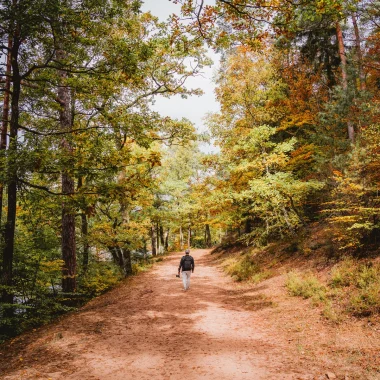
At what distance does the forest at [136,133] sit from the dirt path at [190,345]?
1.33m

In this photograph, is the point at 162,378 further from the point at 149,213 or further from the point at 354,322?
the point at 149,213

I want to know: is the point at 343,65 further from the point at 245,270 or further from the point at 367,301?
the point at 367,301

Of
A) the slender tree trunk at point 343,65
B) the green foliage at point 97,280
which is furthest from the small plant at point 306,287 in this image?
the slender tree trunk at point 343,65

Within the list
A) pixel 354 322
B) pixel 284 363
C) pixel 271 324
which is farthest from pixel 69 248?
pixel 354 322

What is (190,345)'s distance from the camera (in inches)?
242

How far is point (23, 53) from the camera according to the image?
7.71 metres

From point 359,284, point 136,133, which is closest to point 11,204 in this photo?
point 136,133

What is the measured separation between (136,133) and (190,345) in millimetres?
6186

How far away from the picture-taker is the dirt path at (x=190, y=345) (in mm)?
4770

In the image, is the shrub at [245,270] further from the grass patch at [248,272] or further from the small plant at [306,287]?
the small plant at [306,287]

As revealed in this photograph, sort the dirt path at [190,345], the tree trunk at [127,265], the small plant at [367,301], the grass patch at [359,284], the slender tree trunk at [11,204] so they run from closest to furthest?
the dirt path at [190,345]
the small plant at [367,301]
the grass patch at [359,284]
the slender tree trunk at [11,204]
the tree trunk at [127,265]

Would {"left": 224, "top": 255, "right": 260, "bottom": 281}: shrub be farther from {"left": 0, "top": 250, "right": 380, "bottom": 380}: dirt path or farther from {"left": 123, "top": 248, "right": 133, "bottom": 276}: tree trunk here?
{"left": 123, "top": 248, "right": 133, "bottom": 276}: tree trunk

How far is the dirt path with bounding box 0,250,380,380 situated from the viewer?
15.6 ft

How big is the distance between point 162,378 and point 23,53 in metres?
8.92
